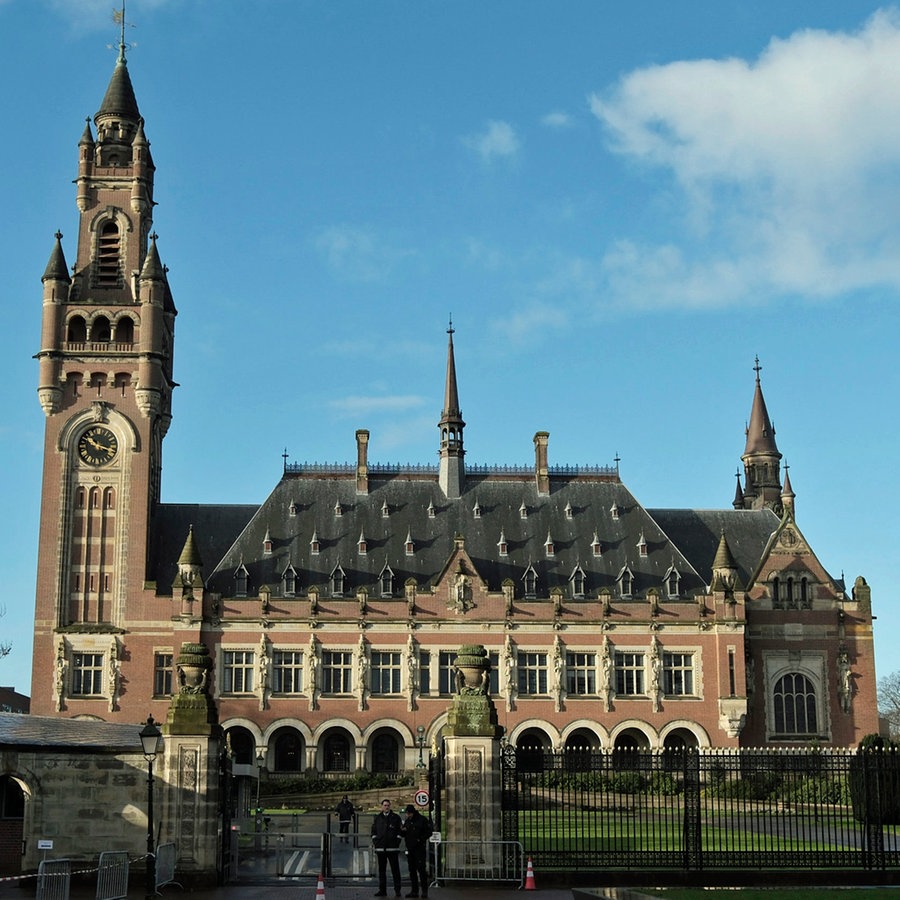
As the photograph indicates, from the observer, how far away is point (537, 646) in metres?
67.2

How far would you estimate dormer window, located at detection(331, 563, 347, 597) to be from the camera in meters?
67.6

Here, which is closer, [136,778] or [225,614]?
[136,778]

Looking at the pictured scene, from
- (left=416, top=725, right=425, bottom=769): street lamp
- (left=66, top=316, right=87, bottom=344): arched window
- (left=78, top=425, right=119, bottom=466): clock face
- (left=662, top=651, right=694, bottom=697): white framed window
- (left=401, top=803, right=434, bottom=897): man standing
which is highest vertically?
(left=66, top=316, right=87, bottom=344): arched window

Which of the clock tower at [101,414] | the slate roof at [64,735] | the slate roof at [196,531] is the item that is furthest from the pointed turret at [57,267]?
the slate roof at [64,735]

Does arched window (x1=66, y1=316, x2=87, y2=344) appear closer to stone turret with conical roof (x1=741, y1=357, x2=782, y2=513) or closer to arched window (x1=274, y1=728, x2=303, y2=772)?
arched window (x1=274, y1=728, x2=303, y2=772)

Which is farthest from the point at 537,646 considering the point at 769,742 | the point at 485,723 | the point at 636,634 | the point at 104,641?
the point at 485,723

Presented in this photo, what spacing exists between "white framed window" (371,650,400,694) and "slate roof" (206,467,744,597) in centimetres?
301

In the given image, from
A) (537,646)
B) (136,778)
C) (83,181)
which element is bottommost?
(136,778)

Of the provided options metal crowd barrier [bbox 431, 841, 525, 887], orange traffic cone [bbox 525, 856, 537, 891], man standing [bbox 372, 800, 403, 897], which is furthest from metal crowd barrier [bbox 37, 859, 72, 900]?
orange traffic cone [bbox 525, 856, 537, 891]

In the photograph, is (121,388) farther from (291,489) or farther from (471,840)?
(471,840)

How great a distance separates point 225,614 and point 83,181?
23793 millimetres

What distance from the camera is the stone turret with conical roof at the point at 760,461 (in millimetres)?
79688

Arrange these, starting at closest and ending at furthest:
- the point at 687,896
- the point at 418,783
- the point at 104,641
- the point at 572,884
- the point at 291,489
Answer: the point at 687,896
the point at 572,884
the point at 418,783
the point at 104,641
the point at 291,489

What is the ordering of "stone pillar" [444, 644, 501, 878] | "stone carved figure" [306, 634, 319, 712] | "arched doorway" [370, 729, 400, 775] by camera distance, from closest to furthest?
"stone pillar" [444, 644, 501, 878], "stone carved figure" [306, 634, 319, 712], "arched doorway" [370, 729, 400, 775]
